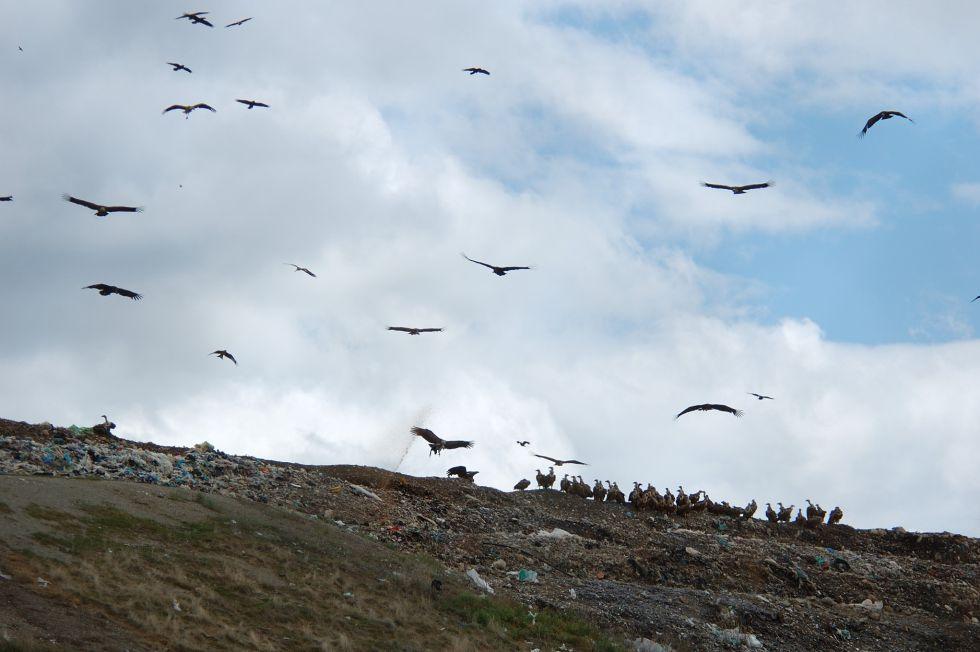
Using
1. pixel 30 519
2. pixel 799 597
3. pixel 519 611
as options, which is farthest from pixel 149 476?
pixel 799 597

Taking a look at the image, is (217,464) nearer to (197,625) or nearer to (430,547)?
(430,547)

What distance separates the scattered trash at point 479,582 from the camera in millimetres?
14781

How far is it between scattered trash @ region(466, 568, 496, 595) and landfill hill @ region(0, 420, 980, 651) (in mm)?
125

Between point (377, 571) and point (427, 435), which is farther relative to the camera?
point (427, 435)

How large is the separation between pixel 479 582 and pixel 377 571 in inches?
62.1

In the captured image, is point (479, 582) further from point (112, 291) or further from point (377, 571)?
point (112, 291)

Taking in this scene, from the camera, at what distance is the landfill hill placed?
11.4 meters

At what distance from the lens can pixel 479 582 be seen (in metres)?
15.0

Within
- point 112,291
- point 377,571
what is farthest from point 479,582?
point 112,291

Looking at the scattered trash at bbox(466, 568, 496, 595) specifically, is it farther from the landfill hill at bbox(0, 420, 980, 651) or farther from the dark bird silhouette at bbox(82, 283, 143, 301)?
the dark bird silhouette at bbox(82, 283, 143, 301)

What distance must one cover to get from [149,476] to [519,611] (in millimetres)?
6883

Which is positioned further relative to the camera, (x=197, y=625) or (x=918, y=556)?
(x=918, y=556)

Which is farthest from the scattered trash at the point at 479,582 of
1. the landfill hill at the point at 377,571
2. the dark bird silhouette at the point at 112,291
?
the dark bird silhouette at the point at 112,291

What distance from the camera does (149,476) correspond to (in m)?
16.8
